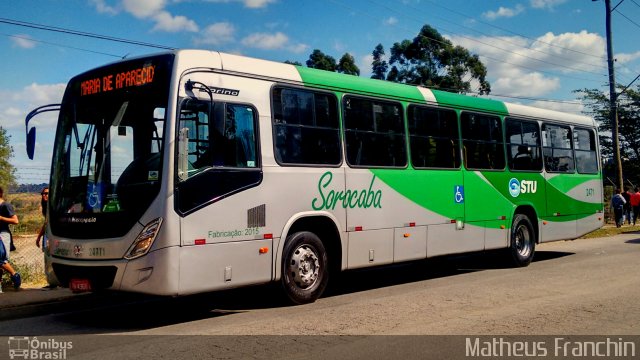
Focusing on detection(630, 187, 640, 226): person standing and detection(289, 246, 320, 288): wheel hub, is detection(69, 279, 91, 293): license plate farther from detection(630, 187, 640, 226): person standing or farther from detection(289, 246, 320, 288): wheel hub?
detection(630, 187, 640, 226): person standing

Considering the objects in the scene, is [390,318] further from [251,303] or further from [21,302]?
[21,302]

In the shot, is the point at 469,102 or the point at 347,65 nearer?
the point at 469,102

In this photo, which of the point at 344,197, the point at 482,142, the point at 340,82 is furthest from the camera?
the point at 482,142

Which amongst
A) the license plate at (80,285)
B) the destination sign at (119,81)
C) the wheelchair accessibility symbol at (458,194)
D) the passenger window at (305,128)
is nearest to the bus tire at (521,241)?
the wheelchair accessibility symbol at (458,194)

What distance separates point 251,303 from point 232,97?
310cm

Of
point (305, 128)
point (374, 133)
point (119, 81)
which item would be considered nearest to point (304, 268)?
point (305, 128)

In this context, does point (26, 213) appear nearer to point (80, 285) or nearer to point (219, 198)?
point (80, 285)

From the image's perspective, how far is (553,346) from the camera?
598cm

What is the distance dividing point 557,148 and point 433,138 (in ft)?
16.0

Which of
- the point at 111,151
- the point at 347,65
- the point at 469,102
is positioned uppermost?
the point at 347,65

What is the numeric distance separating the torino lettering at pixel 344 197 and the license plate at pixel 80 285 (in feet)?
10.3

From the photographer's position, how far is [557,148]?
46.8 feet

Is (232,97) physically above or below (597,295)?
above

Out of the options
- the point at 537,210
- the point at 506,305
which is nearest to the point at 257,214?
the point at 506,305
